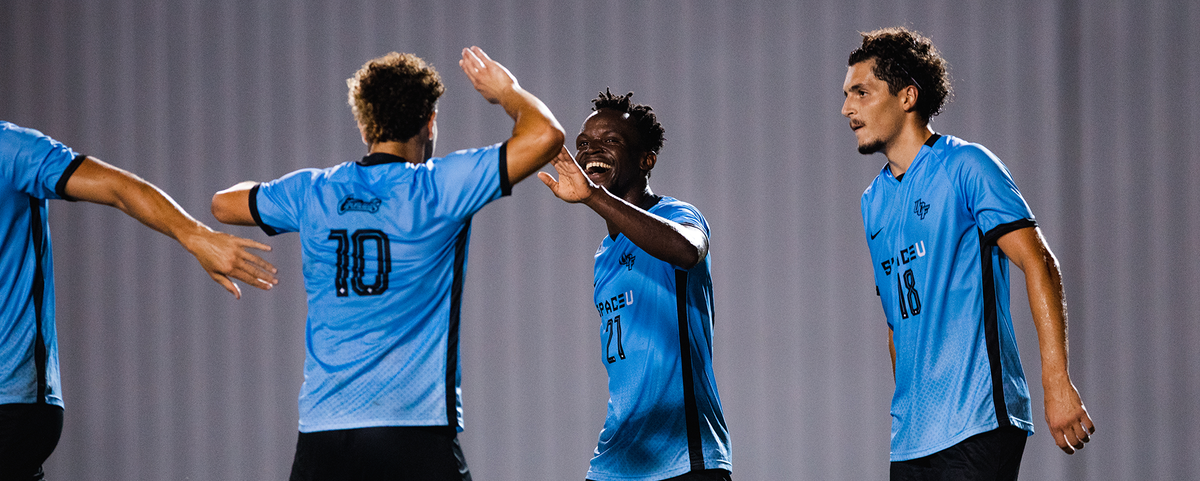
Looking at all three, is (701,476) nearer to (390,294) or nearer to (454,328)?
(454,328)

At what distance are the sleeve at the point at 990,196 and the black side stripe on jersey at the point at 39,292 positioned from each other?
8.25 feet

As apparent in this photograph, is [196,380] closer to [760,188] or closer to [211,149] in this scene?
[211,149]

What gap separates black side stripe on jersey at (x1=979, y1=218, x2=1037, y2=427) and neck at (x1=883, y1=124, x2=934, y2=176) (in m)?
0.36

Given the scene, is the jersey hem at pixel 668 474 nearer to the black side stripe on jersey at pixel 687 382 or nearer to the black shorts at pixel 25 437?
the black side stripe on jersey at pixel 687 382

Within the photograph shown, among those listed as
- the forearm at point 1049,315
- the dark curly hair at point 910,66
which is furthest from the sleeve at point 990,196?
the dark curly hair at point 910,66

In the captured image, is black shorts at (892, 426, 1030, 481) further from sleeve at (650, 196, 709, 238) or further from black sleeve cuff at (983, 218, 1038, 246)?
sleeve at (650, 196, 709, 238)

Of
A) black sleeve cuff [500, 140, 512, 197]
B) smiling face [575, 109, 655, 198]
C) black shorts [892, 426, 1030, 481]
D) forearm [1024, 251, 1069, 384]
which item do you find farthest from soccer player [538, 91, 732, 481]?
forearm [1024, 251, 1069, 384]

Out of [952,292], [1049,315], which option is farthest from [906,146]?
[1049,315]

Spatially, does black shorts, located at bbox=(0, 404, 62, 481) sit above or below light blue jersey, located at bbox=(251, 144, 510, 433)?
below

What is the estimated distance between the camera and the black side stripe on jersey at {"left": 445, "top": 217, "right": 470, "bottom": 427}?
210cm

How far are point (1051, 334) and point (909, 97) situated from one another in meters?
0.84

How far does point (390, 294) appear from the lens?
2.08m

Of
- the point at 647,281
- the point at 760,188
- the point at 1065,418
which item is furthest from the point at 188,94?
the point at 1065,418

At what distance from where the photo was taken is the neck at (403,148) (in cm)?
223
